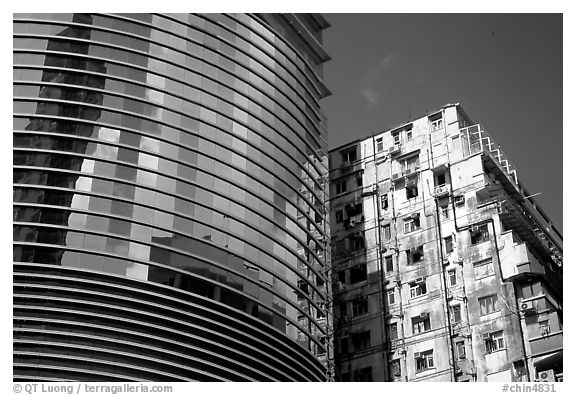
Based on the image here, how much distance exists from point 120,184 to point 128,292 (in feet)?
19.5

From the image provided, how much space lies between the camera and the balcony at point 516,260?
5816 centimetres

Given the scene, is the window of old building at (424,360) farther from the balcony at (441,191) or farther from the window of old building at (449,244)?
the balcony at (441,191)

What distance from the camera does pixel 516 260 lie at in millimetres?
58719

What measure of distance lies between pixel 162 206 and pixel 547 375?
2270 centimetres

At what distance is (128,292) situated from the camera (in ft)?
162

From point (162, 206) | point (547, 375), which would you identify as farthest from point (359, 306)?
point (162, 206)

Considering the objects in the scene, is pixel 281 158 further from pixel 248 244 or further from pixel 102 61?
pixel 102 61

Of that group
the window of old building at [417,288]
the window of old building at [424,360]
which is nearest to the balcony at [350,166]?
the window of old building at [417,288]

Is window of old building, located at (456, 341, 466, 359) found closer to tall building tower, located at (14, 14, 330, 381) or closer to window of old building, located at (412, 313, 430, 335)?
window of old building, located at (412, 313, 430, 335)

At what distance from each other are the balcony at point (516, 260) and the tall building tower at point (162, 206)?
10.9m

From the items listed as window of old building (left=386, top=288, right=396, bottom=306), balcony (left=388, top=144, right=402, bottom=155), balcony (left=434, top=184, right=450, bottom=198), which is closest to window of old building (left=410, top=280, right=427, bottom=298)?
window of old building (left=386, top=288, right=396, bottom=306)

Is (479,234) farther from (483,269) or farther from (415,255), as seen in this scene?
(415,255)
